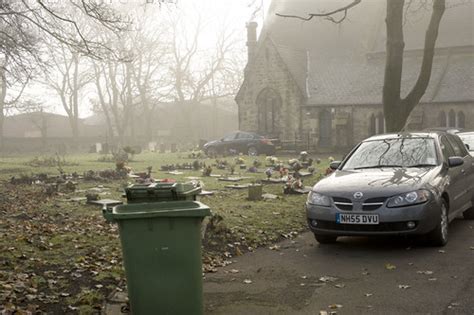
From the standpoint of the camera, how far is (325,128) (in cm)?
4031

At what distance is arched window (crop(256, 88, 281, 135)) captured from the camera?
41688mm

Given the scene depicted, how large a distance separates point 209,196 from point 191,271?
367 inches

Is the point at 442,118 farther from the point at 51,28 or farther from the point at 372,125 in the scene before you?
the point at 51,28

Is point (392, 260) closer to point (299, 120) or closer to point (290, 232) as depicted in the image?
point (290, 232)

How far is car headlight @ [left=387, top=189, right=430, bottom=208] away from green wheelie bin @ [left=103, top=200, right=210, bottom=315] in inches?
145

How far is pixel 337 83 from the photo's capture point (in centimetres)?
4031

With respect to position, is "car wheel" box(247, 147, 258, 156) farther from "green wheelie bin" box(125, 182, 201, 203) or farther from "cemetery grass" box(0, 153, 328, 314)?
"green wheelie bin" box(125, 182, 201, 203)

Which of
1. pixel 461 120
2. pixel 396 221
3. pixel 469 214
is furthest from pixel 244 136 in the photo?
pixel 396 221

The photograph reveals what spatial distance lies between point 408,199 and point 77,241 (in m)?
4.99

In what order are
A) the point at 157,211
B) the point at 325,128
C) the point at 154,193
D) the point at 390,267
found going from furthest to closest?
the point at 325,128 < the point at 390,267 < the point at 154,193 < the point at 157,211

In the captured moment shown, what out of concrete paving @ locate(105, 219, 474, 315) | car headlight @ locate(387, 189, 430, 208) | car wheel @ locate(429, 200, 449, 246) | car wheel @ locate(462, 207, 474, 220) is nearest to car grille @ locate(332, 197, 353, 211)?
car headlight @ locate(387, 189, 430, 208)

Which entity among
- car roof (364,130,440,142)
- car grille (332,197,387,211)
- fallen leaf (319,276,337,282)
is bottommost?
fallen leaf (319,276,337,282)

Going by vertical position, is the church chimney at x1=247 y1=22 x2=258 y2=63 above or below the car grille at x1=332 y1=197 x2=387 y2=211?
above

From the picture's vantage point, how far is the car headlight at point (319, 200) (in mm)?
8273
